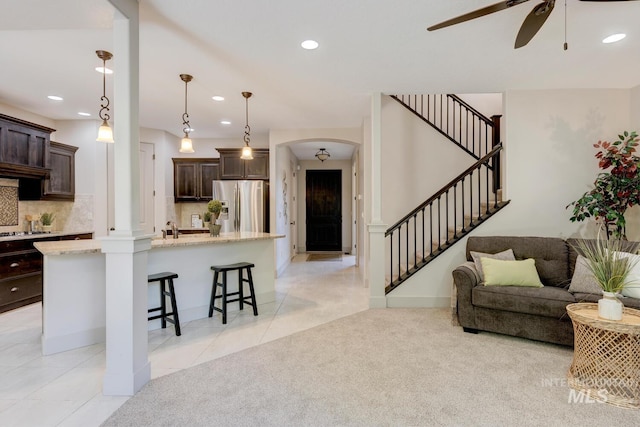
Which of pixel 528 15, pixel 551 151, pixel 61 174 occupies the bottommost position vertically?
pixel 61 174

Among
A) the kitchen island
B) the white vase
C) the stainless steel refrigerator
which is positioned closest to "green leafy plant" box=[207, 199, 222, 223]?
the kitchen island

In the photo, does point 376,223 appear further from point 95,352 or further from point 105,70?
point 105,70

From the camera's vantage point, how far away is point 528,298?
2982mm

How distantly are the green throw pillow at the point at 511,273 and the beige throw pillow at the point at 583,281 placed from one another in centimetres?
27

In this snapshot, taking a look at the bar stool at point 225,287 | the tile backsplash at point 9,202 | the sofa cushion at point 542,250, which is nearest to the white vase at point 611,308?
the sofa cushion at point 542,250

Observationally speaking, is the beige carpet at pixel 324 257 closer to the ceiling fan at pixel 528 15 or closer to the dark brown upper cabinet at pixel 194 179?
the dark brown upper cabinet at pixel 194 179

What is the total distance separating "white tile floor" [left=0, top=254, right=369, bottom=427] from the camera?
203 cm

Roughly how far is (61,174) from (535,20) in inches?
237

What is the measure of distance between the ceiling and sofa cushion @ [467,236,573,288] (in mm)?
1783

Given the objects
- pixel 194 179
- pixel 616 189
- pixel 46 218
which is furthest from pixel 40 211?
pixel 616 189

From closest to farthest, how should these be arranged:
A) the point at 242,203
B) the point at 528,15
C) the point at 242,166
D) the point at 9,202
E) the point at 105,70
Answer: the point at 528,15 < the point at 105,70 < the point at 9,202 < the point at 242,203 < the point at 242,166

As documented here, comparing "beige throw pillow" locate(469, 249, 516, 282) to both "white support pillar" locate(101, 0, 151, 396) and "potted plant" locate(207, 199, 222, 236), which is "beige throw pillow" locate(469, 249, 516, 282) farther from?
"white support pillar" locate(101, 0, 151, 396)

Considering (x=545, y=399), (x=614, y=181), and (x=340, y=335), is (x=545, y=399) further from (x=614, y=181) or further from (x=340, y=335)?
(x=614, y=181)

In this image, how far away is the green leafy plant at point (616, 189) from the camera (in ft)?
11.0
